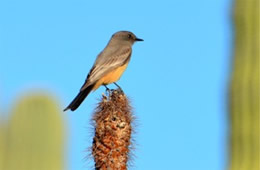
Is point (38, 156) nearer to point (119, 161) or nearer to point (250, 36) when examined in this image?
point (119, 161)

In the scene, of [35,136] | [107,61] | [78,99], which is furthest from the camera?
[107,61]

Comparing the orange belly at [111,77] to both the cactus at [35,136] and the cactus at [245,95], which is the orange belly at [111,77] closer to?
the cactus at [35,136]

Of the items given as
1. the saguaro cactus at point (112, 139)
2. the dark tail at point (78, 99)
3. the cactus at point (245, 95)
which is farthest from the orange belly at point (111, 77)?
the cactus at point (245, 95)

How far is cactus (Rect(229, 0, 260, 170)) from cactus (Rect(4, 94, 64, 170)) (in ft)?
3.39

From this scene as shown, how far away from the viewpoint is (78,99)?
7027 millimetres

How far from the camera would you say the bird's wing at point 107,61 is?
754 centimetres

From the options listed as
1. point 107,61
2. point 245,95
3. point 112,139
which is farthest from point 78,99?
point 245,95

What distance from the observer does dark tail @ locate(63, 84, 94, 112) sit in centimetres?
675

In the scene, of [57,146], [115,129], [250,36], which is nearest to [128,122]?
[115,129]

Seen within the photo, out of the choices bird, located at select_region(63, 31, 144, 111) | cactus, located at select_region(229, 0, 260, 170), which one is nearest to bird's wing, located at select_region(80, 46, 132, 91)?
bird, located at select_region(63, 31, 144, 111)

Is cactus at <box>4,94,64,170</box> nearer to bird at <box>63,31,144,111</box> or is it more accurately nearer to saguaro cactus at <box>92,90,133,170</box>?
saguaro cactus at <box>92,90,133,170</box>

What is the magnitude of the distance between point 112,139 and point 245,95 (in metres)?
1.26

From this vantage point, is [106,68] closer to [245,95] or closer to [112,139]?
[112,139]

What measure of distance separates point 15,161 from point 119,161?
822 mm
